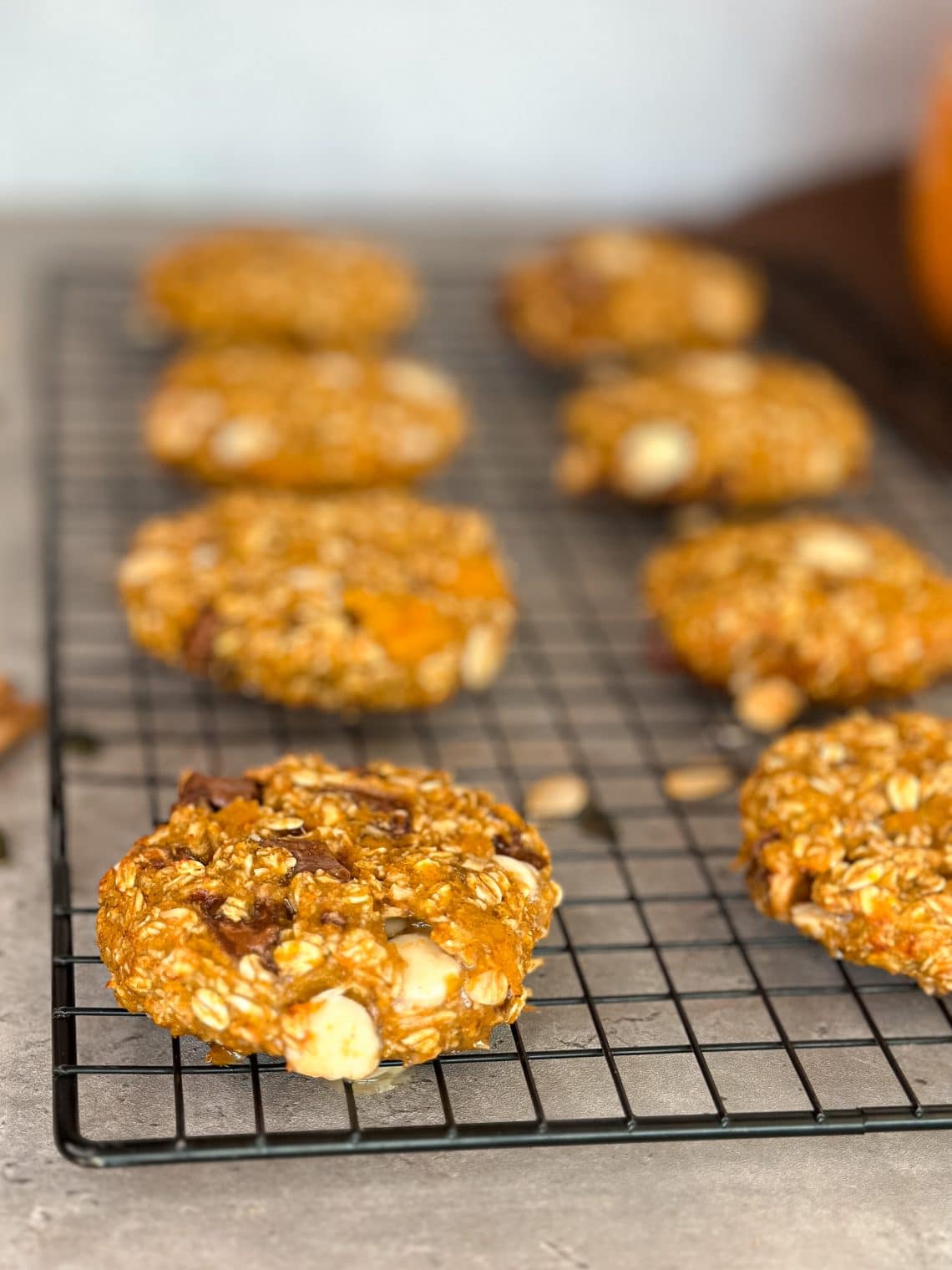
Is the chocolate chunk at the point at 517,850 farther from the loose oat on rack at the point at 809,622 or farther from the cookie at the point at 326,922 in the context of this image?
the loose oat on rack at the point at 809,622

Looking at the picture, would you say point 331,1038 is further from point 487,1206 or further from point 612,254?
point 612,254

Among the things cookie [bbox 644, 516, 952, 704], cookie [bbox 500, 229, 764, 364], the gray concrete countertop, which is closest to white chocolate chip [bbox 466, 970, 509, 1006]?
the gray concrete countertop

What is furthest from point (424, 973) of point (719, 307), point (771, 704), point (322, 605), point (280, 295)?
point (719, 307)

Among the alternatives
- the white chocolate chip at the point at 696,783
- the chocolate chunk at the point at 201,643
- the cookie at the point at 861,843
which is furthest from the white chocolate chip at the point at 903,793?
the chocolate chunk at the point at 201,643

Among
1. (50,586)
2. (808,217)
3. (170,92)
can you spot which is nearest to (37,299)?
(170,92)

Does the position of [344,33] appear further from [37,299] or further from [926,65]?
[926,65]

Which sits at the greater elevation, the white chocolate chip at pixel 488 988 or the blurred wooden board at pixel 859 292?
the white chocolate chip at pixel 488 988
